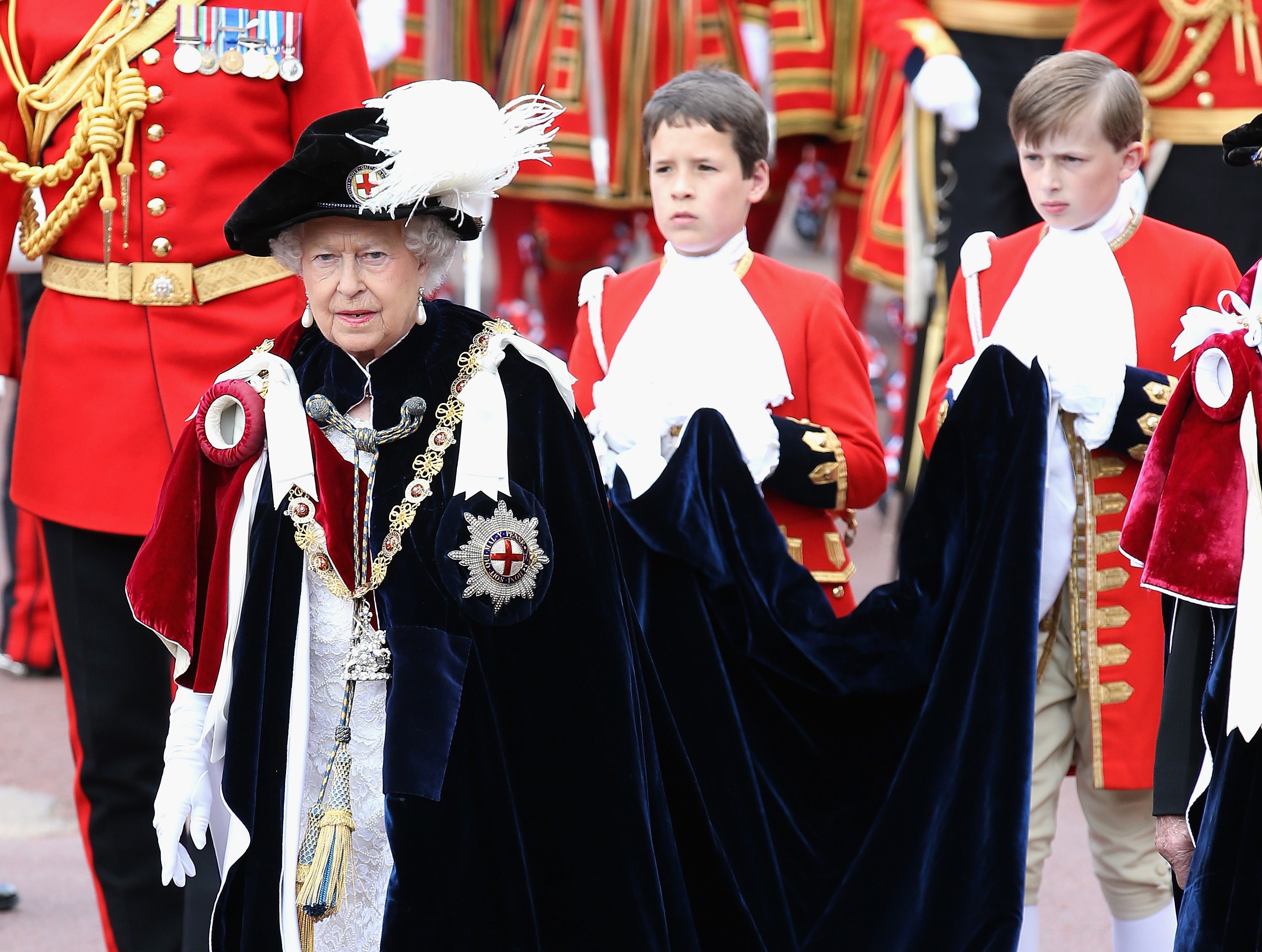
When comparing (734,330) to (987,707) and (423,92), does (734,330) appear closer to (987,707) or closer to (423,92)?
(987,707)

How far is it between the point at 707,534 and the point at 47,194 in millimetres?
1387

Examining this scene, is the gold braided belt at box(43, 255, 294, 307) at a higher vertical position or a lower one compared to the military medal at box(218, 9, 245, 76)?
lower

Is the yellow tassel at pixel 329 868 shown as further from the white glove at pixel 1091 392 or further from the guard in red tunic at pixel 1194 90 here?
the guard in red tunic at pixel 1194 90

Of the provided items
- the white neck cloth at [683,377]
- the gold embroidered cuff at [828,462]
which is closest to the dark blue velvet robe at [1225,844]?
the gold embroidered cuff at [828,462]

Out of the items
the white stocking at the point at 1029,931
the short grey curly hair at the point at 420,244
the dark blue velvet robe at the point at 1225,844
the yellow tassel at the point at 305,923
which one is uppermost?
the short grey curly hair at the point at 420,244

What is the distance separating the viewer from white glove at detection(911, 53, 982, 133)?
5.11 meters

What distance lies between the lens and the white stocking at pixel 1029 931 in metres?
3.62

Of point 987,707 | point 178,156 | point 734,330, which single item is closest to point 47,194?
point 178,156

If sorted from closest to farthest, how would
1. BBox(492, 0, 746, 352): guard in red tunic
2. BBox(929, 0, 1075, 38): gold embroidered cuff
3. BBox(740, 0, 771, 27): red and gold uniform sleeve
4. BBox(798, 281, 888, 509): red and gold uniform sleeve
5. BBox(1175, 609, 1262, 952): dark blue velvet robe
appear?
BBox(1175, 609, 1262, 952): dark blue velvet robe → BBox(798, 281, 888, 509): red and gold uniform sleeve → BBox(929, 0, 1075, 38): gold embroidered cuff → BBox(492, 0, 746, 352): guard in red tunic → BBox(740, 0, 771, 27): red and gold uniform sleeve

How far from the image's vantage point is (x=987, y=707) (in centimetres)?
349

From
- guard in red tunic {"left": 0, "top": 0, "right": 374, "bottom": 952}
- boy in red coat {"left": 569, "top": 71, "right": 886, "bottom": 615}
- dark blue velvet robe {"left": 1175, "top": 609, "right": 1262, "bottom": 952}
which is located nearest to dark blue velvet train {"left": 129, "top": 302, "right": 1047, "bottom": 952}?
boy in red coat {"left": 569, "top": 71, "right": 886, "bottom": 615}

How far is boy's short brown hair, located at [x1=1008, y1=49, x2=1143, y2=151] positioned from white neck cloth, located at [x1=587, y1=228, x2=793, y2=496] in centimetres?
65

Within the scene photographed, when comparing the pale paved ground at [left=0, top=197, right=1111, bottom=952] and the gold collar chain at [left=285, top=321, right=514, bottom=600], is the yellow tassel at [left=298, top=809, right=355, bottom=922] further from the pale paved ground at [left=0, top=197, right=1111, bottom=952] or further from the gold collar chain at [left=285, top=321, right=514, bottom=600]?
the pale paved ground at [left=0, top=197, right=1111, bottom=952]

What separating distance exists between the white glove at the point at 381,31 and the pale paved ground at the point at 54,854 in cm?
214
